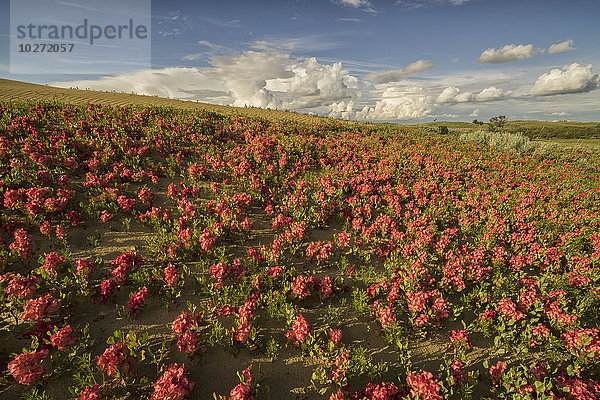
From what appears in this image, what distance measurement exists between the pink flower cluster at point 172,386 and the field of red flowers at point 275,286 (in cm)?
2

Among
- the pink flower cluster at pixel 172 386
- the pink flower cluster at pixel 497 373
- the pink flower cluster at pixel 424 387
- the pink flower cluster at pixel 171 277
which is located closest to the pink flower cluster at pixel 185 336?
the pink flower cluster at pixel 172 386

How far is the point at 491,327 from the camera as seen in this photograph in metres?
5.62

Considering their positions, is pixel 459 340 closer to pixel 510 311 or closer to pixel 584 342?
pixel 510 311

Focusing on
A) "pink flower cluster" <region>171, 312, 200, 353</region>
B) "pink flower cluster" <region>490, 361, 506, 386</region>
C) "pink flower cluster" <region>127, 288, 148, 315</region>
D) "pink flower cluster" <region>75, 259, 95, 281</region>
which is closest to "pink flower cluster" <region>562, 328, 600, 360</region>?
"pink flower cluster" <region>490, 361, 506, 386</region>

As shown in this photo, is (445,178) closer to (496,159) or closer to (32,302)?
(496,159)

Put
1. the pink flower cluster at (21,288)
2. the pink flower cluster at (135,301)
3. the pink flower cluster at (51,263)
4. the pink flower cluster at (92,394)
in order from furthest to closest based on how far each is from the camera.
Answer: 1. the pink flower cluster at (51,263)
2. the pink flower cluster at (135,301)
3. the pink flower cluster at (21,288)
4. the pink flower cluster at (92,394)

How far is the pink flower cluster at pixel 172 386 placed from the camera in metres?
3.45

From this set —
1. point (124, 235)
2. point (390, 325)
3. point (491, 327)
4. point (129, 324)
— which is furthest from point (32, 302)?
point (491, 327)

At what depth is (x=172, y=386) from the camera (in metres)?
3.46

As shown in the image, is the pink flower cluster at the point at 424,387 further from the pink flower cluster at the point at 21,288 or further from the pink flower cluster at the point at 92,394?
the pink flower cluster at the point at 21,288

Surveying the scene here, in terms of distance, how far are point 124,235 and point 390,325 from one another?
740 cm

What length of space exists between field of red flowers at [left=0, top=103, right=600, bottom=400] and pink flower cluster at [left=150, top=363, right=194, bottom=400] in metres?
0.02

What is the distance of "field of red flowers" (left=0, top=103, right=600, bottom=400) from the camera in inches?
164

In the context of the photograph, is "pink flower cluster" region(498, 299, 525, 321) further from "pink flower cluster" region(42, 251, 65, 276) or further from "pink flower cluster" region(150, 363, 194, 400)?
"pink flower cluster" region(42, 251, 65, 276)
